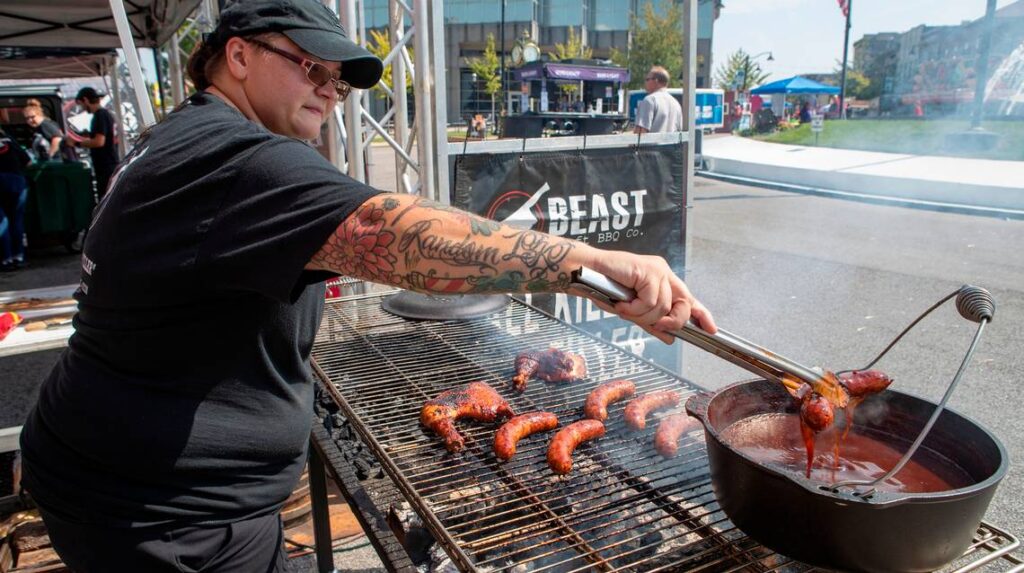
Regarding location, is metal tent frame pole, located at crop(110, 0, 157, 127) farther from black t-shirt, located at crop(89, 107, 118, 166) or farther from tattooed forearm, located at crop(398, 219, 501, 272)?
black t-shirt, located at crop(89, 107, 118, 166)

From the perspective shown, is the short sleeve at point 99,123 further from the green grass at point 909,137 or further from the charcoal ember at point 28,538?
the green grass at point 909,137

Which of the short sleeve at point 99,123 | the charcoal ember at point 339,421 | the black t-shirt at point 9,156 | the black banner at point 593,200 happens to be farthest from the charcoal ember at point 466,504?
the short sleeve at point 99,123

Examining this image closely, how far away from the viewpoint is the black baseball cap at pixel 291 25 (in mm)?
1562

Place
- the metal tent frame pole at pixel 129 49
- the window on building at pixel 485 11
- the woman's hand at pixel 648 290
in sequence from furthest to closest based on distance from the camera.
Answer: the window on building at pixel 485 11 → the metal tent frame pole at pixel 129 49 → the woman's hand at pixel 648 290

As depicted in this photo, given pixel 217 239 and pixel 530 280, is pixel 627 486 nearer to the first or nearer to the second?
pixel 530 280

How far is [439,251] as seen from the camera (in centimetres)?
142

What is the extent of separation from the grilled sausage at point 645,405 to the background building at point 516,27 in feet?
155

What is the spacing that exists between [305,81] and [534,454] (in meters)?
1.40

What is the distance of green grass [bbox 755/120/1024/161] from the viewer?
1923cm

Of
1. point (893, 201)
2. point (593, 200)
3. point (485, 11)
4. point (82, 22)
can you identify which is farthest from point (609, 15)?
point (593, 200)

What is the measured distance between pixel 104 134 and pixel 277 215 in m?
11.9

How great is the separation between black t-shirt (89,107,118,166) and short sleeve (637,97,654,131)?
8764 mm

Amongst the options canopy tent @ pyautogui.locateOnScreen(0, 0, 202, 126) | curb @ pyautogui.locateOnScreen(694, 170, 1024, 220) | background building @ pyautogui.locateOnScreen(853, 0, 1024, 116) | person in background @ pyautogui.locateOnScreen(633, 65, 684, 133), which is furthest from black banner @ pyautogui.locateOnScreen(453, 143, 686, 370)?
background building @ pyautogui.locateOnScreen(853, 0, 1024, 116)

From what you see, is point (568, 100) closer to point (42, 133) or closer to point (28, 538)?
point (42, 133)
